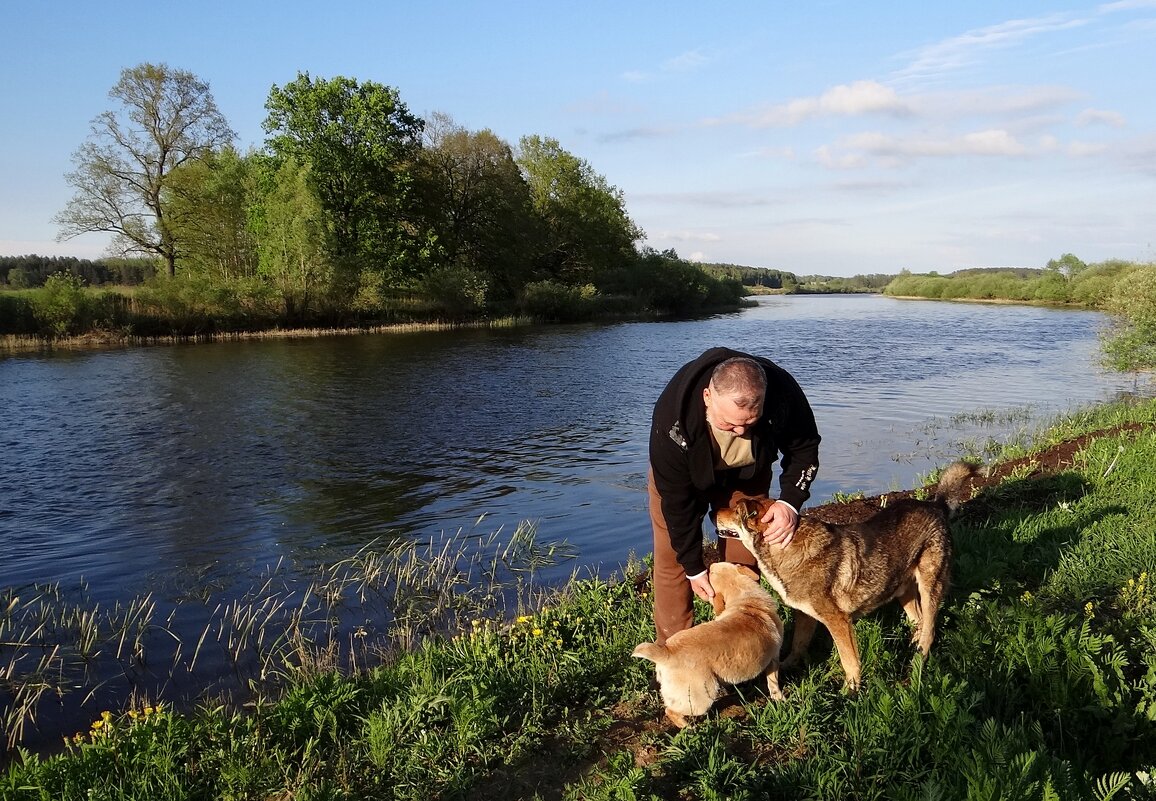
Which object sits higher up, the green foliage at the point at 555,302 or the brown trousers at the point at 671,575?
the green foliage at the point at 555,302

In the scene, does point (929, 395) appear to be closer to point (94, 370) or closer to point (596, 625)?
point (596, 625)

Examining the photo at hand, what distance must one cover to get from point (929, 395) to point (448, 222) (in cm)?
4357

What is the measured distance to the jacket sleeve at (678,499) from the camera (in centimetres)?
455

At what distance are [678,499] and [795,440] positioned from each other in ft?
2.91

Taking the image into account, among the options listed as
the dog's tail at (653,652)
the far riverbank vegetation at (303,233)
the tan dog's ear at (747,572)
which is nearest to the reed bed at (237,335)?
the far riverbank vegetation at (303,233)

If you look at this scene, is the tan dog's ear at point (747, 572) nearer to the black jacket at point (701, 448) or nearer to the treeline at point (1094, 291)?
the black jacket at point (701, 448)

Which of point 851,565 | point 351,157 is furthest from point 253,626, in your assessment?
point 351,157

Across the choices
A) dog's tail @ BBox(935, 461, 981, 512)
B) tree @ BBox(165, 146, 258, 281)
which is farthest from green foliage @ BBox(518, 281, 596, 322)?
dog's tail @ BBox(935, 461, 981, 512)

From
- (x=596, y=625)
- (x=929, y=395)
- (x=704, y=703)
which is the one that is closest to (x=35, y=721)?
(x=596, y=625)

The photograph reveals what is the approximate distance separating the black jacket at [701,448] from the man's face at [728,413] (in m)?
0.19

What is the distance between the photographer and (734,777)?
3.64 m

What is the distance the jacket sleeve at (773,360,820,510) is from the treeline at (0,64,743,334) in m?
42.7

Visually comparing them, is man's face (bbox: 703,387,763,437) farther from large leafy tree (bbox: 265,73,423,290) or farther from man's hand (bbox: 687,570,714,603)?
large leafy tree (bbox: 265,73,423,290)

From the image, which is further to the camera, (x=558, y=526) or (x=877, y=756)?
(x=558, y=526)
